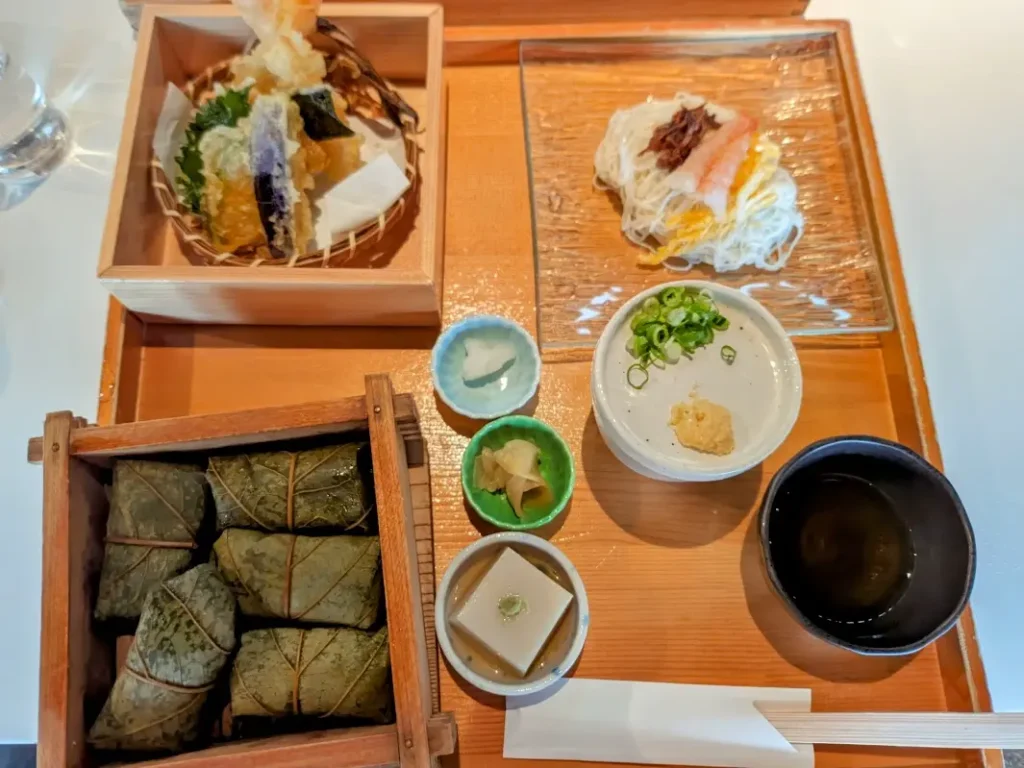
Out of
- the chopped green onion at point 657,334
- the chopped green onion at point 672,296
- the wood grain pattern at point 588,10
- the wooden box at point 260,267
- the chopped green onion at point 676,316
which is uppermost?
the wood grain pattern at point 588,10

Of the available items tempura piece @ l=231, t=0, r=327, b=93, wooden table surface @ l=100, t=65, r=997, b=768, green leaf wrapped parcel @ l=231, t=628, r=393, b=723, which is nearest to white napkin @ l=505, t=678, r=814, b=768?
wooden table surface @ l=100, t=65, r=997, b=768

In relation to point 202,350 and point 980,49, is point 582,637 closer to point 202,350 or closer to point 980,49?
point 202,350

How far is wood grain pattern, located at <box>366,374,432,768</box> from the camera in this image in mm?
975

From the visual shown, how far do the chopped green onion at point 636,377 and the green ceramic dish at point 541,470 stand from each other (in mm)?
179

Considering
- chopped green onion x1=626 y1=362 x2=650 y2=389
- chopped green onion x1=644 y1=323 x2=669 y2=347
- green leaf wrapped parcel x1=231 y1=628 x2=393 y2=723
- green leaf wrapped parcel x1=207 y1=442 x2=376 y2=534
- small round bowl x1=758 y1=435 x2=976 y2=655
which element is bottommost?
green leaf wrapped parcel x1=231 y1=628 x2=393 y2=723

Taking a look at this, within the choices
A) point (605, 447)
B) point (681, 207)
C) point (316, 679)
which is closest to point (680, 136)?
point (681, 207)

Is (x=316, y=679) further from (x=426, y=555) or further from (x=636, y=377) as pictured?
(x=636, y=377)

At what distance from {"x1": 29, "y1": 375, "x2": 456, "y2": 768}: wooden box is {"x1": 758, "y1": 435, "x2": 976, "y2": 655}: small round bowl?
599 millimetres

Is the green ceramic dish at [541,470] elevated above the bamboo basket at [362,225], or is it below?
below

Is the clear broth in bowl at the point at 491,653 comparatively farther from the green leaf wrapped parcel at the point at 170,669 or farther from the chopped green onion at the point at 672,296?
the chopped green onion at the point at 672,296

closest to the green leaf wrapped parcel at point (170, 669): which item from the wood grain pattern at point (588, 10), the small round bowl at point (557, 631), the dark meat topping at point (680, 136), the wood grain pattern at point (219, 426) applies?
the wood grain pattern at point (219, 426)

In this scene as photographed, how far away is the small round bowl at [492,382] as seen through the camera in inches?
53.2

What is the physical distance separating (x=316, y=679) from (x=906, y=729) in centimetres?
97

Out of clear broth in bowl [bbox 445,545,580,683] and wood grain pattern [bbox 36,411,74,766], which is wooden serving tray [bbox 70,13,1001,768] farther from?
wood grain pattern [bbox 36,411,74,766]
